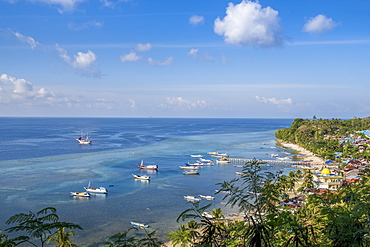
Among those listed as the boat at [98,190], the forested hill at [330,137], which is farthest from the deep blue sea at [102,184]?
the forested hill at [330,137]

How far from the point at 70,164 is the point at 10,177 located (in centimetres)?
1372

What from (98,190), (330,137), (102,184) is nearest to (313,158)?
(330,137)

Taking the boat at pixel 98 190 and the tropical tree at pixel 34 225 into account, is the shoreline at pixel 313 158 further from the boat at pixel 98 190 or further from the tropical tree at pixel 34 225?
the tropical tree at pixel 34 225

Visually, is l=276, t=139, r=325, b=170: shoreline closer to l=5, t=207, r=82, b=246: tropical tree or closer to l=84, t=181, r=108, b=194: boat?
l=84, t=181, r=108, b=194: boat

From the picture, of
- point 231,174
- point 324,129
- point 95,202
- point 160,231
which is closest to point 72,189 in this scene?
point 95,202

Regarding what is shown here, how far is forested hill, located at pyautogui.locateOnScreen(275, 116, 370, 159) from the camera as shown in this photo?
70.1 meters

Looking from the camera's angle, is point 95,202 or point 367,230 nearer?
point 367,230

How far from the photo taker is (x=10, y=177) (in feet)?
164

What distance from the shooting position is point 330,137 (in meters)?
90.9

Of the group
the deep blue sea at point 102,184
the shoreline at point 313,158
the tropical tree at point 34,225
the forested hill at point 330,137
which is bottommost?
the deep blue sea at point 102,184

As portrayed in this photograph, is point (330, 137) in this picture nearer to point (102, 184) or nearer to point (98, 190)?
point (102, 184)

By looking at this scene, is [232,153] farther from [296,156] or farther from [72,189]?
[72,189]

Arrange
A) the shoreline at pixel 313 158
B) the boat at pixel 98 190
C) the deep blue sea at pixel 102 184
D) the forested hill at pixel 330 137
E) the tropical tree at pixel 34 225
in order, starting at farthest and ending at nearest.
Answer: the forested hill at pixel 330 137
the shoreline at pixel 313 158
the boat at pixel 98 190
the deep blue sea at pixel 102 184
the tropical tree at pixel 34 225

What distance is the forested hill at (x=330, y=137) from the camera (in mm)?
70125
